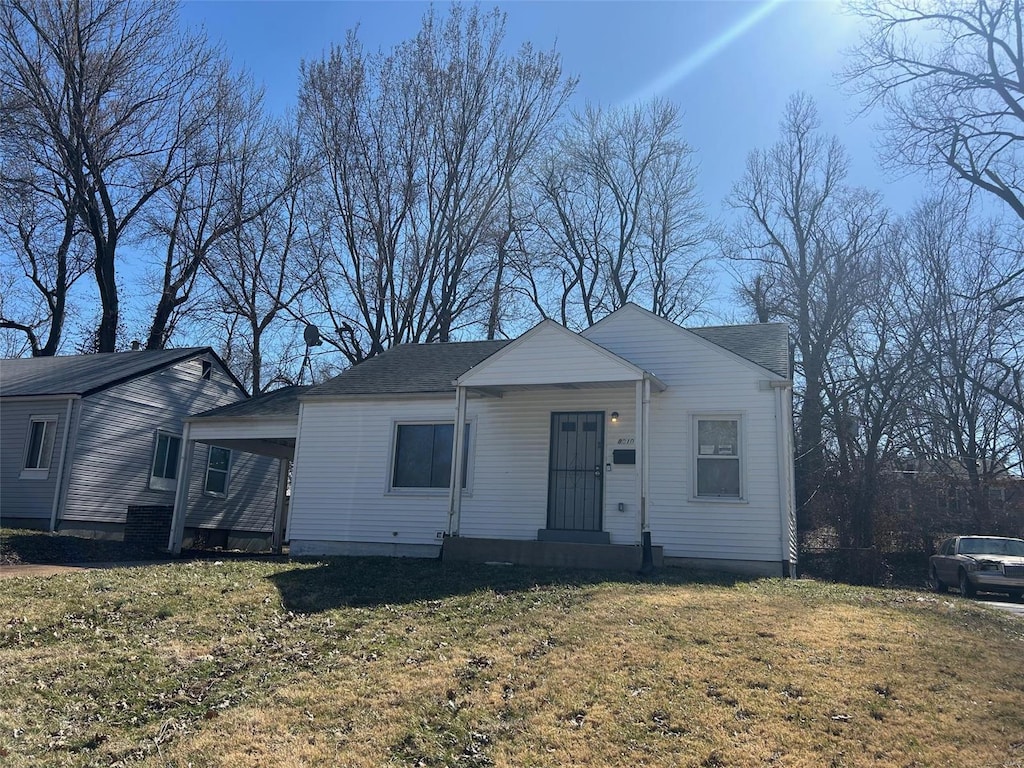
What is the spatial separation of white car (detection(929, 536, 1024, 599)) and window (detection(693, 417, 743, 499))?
745cm

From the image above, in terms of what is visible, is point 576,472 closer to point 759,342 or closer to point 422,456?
point 422,456

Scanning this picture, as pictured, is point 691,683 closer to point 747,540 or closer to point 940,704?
point 940,704

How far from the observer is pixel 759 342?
559 inches

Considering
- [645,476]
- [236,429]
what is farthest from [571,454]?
[236,429]

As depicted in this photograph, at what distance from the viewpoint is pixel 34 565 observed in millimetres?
13359

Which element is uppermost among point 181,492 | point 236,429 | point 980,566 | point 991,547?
point 236,429

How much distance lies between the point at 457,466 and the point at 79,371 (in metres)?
14.0

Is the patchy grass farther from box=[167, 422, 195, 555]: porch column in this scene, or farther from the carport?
box=[167, 422, 195, 555]: porch column

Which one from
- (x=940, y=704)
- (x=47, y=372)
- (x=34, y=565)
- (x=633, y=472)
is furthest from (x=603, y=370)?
(x=47, y=372)

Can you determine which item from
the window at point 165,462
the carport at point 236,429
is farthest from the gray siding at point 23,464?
the carport at point 236,429

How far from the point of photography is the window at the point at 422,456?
571 inches

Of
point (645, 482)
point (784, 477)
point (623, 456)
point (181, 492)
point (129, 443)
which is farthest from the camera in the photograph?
point (129, 443)

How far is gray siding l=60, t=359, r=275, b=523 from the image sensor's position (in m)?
18.9

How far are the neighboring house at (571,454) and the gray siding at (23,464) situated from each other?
7.68 m
